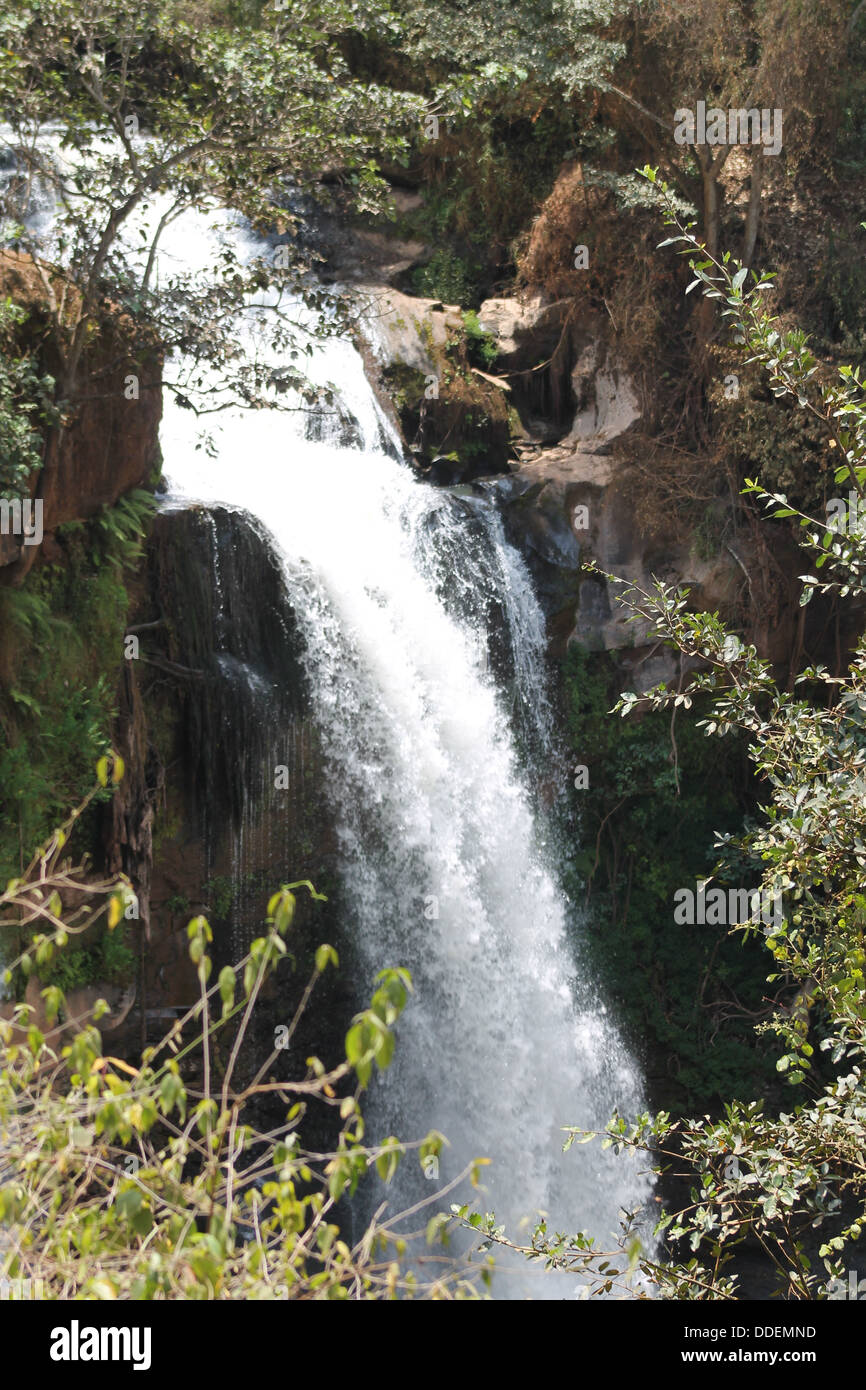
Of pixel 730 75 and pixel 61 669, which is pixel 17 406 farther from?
pixel 730 75

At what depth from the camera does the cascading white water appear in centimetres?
1060

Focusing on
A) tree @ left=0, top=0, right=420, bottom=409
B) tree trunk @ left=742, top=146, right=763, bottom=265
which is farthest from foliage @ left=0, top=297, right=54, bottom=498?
tree trunk @ left=742, top=146, right=763, bottom=265

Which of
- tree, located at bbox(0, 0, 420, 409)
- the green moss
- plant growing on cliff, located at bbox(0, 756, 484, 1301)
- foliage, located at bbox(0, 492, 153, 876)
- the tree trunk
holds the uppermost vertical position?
the tree trunk

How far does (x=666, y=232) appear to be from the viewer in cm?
1387

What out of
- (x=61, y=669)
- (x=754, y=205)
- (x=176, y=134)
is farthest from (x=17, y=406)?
(x=754, y=205)

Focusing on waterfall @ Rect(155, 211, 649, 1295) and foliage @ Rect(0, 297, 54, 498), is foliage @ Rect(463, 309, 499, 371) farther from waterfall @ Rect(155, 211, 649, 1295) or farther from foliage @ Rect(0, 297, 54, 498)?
foliage @ Rect(0, 297, 54, 498)

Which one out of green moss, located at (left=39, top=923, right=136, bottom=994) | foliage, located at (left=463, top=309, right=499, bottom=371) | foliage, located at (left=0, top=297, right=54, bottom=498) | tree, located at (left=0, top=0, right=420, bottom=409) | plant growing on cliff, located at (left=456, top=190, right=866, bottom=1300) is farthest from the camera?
foliage, located at (left=463, top=309, right=499, bottom=371)

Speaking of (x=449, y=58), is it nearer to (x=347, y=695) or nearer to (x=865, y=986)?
(x=347, y=695)

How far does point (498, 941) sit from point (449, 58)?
945 cm

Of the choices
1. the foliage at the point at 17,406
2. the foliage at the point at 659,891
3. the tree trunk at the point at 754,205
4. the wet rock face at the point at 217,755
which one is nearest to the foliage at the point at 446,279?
the tree trunk at the point at 754,205

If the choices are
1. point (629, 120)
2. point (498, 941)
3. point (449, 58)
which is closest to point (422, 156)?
point (449, 58)

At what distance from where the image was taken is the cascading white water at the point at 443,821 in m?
10.6

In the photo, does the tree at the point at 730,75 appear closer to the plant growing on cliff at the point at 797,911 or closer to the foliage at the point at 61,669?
the foliage at the point at 61,669

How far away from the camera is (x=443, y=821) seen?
35.9 feet
